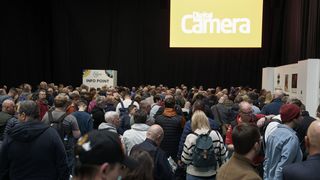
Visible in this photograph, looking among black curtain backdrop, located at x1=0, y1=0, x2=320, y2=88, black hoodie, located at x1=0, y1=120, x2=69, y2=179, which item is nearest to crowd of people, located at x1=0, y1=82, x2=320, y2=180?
black hoodie, located at x1=0, y1=120, x2=69, y2=179

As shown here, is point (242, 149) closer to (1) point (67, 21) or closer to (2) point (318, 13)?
(2) point (318, 13)

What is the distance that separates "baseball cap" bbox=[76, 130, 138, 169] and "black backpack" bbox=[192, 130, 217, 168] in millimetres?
2842

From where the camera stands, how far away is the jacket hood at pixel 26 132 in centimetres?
354

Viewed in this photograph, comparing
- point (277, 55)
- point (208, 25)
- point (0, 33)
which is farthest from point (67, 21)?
point (277, 55)

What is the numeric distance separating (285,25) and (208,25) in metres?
3.54

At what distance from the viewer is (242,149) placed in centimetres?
283

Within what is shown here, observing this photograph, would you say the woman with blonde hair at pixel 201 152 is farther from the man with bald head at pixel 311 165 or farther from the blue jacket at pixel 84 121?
the man with bald head at pixel 311 165

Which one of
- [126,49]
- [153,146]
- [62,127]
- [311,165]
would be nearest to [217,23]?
[126,49]

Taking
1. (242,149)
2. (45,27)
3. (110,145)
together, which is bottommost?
(242,149)

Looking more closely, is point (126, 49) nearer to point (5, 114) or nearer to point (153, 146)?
point (5, 114)

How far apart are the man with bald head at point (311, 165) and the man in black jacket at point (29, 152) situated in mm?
2013

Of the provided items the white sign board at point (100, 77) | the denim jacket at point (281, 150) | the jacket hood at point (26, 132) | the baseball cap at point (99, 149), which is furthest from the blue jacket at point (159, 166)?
the white sign board at point (100, 77)

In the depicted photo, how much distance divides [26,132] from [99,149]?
208cm

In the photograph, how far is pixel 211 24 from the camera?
16.5 m
